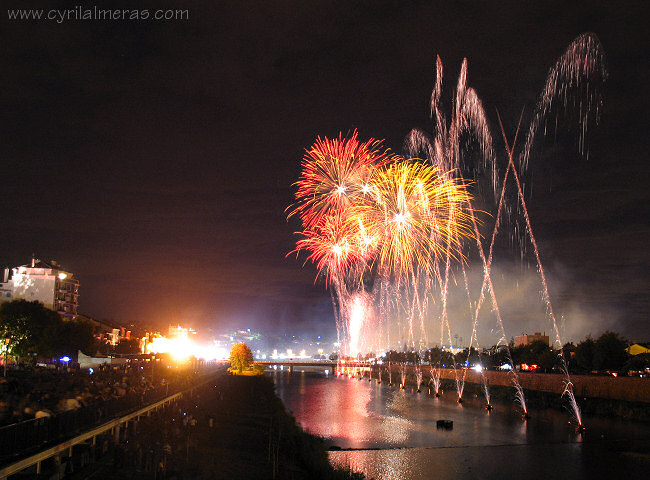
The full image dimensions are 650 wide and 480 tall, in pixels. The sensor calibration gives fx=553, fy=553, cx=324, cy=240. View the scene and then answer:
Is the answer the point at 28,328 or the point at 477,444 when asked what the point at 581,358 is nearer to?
the point at 477,444

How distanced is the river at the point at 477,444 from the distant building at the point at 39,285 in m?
51.5

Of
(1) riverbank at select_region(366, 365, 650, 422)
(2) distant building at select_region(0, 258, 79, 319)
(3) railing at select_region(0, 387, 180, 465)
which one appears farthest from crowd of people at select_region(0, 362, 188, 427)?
(2) distant building at select_region(0, 258, 79, 319)

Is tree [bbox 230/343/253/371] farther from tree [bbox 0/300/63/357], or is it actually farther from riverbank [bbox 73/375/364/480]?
riverbank [bbox 73/375/364/480]

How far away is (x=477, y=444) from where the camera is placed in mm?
35844

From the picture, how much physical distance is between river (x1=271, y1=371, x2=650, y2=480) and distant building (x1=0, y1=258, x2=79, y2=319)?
51.5m

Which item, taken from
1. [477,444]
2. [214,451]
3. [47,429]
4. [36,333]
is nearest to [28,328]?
[36,333]

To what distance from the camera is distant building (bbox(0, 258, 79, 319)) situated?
86.9 metres

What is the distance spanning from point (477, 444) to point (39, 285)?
76261mm

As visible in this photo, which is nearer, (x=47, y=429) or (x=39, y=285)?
(x=47, y=429)

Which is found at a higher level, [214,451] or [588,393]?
[214,451]

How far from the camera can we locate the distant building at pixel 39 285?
86.9 meters

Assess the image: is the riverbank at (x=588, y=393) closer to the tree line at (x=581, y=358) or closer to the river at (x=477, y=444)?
the river at (x=477, y=444)

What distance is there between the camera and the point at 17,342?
6003 cm

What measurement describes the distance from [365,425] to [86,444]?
27389 mm
